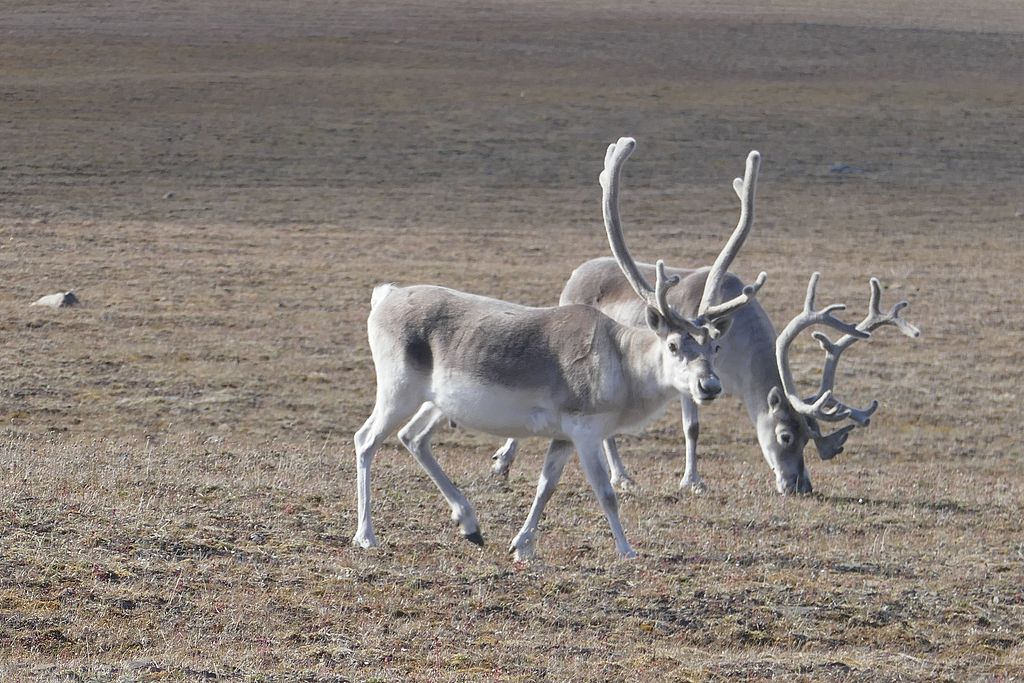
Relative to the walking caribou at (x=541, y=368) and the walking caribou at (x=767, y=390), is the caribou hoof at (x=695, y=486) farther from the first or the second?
the walking caribou at (x=541, y=368)

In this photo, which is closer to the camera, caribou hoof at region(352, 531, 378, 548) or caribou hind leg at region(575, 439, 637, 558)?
caribou hind leg at region(575, 439, 637, 558)

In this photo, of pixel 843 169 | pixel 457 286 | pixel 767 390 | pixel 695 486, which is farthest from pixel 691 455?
pixel 843 169

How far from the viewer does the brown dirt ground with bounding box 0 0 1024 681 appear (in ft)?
29.3

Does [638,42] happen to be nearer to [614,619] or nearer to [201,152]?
[201,152]

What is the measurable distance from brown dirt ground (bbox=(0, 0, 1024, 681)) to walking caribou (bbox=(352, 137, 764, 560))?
1.93 feet

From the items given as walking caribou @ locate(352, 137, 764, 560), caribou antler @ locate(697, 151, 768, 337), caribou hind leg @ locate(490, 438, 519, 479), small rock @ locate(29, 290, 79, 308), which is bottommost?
small rock @ locate(29, 290, 79, 308)

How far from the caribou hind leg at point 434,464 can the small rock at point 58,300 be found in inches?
547

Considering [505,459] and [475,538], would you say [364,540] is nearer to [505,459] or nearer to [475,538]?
[475,538]

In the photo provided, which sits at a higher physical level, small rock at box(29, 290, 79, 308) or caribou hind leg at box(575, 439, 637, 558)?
caribou hind leg at box(575, 439, 637, 558)

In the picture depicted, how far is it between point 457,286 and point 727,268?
16.4m

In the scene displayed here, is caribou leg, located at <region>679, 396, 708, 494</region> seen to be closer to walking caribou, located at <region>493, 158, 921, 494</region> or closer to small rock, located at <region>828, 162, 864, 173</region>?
walking caribou, located at <region>493, 158, 921, 494</region>

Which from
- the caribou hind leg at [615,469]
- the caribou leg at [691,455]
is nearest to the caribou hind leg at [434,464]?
the caribou hind leg at [615,469]

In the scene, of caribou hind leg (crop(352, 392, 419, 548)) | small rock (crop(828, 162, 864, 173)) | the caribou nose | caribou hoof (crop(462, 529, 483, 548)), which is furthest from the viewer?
small rock (crop(828, 162, 864, 173))

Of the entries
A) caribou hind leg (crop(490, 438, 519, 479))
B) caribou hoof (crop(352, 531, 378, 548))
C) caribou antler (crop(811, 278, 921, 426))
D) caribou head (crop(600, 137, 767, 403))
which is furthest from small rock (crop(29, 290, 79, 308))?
caribou head (crop(600, 137, 767, 403))
